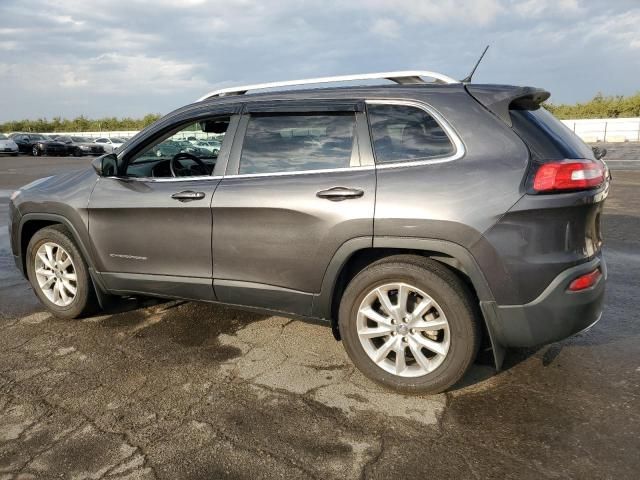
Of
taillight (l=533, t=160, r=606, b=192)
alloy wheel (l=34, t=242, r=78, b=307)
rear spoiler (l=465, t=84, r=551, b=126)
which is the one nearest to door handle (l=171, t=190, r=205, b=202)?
alloy wheel (l=34, t=242, r=78, b=307)

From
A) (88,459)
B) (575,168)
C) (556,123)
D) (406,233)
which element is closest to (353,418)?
(406,233)

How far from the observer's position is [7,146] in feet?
112

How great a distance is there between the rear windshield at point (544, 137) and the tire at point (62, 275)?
11.1ft

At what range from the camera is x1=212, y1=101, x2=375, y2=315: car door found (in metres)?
3.08

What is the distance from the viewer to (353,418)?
9.26 feet

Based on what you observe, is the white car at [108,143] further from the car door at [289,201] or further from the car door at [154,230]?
the car door at [289,201]

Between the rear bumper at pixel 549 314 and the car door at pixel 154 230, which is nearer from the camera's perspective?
the rear bumper at pixel 549 314

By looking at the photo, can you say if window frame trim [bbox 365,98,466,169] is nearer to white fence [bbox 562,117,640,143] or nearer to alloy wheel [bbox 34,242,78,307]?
alloy wheel [bbox 34,242,78,307]

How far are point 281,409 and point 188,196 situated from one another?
1565mm

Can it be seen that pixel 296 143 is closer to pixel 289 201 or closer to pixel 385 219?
pixel 289 201

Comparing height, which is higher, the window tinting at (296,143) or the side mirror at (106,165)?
the window tinting at (296,143)

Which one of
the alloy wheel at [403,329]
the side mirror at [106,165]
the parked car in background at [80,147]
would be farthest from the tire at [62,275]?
the parked car in background at [80,147]

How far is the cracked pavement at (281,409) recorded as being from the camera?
244cm

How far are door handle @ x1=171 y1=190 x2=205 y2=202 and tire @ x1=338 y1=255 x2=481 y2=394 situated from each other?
1.21 meters
